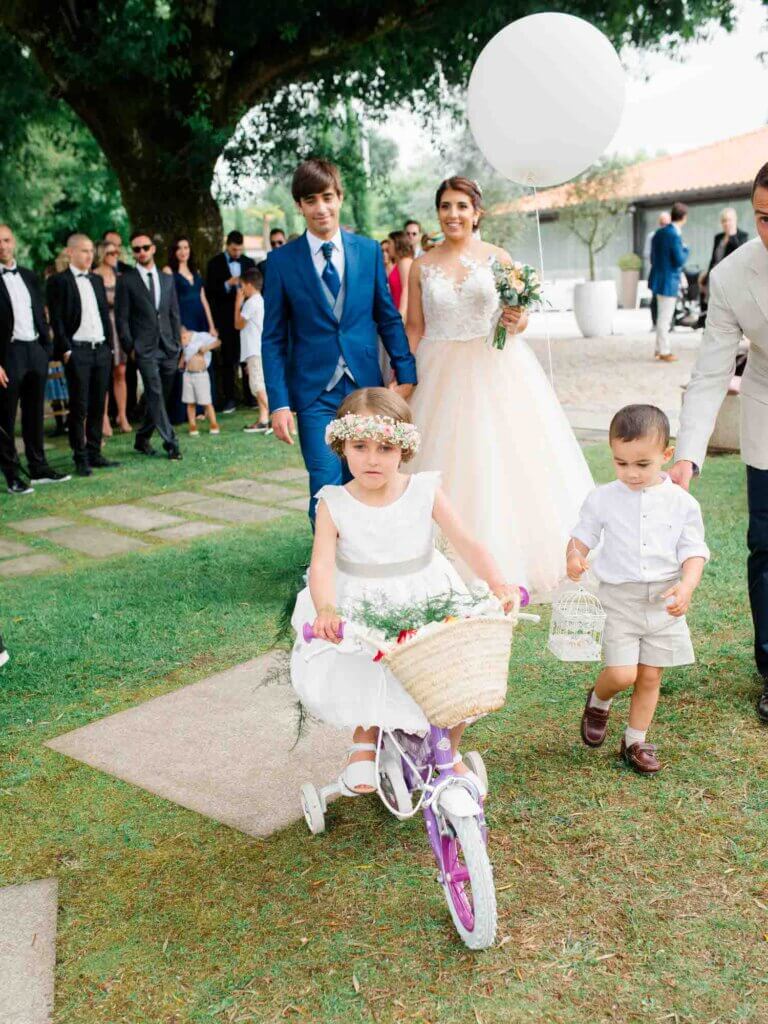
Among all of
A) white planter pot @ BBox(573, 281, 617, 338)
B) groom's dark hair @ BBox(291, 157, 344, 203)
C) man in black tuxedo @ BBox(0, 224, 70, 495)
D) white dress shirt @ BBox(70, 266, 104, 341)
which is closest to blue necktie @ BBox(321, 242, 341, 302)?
groom's dark hair @ BBox(291, 157, 344, 203)

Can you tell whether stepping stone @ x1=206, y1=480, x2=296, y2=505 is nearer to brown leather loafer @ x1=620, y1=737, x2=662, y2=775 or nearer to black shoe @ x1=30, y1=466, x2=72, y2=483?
black shoe @ x1=30, y1=466, x2=72, y2=483

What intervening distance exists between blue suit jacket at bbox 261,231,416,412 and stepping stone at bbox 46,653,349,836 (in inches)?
57.8

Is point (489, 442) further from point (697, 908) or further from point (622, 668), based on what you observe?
point (697, 908)

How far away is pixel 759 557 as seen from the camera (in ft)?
13.1

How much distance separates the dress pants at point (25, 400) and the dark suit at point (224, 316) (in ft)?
14.5

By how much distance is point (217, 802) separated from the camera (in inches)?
137

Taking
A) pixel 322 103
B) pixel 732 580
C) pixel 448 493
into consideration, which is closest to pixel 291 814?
pixel 448 493

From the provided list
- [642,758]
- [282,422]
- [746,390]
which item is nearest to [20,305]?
[282,422]

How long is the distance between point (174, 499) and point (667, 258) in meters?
10.00

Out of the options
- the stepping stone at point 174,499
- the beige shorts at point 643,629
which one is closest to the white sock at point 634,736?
the beige shorts at point 643,629

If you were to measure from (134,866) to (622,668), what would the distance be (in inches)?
70.8

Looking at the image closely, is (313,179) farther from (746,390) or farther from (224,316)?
(224,316)

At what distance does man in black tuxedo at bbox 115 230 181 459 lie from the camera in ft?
33.2

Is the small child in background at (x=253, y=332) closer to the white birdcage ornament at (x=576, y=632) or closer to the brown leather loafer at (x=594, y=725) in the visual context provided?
the brown leather loafer at (x=594, y=725)
